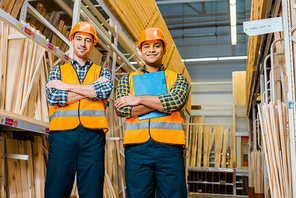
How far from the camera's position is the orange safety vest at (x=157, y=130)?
2.52m

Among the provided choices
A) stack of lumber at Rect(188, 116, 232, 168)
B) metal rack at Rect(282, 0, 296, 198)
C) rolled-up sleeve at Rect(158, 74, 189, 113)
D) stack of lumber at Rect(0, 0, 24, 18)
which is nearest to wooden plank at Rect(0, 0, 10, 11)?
stack of lumber at Rect(0, 0, 24, 18)

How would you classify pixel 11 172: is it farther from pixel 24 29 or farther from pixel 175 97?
pixel 175 97

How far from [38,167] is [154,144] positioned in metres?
1.97

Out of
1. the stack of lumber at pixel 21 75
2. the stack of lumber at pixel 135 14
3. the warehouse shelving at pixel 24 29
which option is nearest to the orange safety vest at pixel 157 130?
the warehouse shelving at pixel 24 29

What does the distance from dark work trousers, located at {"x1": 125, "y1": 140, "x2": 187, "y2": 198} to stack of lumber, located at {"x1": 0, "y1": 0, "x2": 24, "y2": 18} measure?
11.3ft

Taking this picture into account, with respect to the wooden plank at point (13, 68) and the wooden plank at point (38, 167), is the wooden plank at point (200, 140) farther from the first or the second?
the wooden plank at point (13, 68)

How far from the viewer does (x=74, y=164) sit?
2.74m

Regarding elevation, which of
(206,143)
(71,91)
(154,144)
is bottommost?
(206,143)

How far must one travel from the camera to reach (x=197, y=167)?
1492 cm

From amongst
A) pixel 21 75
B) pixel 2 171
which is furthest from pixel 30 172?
pixel 21 75

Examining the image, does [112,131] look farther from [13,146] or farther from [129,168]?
[129,168]

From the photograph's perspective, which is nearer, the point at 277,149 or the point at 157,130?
the point at 157,130

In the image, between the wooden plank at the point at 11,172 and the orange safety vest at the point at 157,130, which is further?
the wooden plank at the point at 11,172

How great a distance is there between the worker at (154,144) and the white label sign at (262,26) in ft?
→ 3.34
